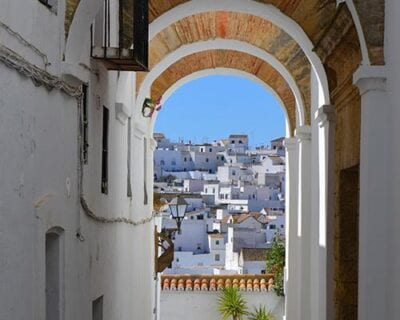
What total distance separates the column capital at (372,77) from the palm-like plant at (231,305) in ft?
41.9

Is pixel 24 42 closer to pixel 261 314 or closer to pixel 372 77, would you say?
pixel 372 77

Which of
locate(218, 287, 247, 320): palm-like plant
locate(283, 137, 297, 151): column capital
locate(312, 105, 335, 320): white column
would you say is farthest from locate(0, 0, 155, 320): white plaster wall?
locate(218, 287, 247, 320): palm-like plant

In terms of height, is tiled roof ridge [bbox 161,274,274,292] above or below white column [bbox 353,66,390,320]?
below

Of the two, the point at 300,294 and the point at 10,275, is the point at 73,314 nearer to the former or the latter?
the point at 10,275

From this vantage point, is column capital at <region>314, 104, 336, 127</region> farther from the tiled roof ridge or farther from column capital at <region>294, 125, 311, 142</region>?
the tiled roof ridge

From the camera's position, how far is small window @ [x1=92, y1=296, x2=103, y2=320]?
9367 mm

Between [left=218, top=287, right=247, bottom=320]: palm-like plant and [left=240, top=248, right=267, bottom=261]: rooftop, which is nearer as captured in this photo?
[left=218, top=287, right=247, bottom=320]: palm-like plant

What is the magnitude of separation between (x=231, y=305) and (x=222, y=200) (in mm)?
57880

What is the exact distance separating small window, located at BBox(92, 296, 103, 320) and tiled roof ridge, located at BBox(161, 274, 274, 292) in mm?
10150

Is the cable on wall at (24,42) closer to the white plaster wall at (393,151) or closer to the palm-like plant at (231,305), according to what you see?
the white plaster wall at (393,151)

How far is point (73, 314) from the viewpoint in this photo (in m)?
7.71

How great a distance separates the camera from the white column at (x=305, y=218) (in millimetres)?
13062

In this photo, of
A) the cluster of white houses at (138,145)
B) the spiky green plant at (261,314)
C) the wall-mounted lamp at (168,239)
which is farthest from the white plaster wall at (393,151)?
the spiky green plant at (261,314)

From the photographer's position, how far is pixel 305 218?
43.7 ft
